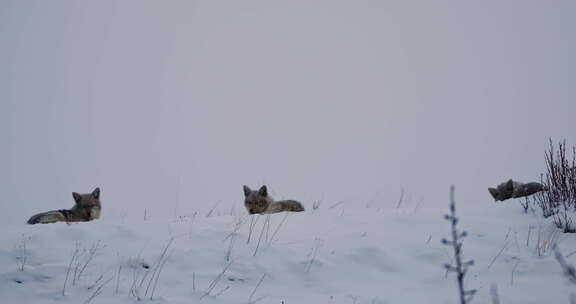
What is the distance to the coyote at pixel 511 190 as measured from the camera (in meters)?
11.6

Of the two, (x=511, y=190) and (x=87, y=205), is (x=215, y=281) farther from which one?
(x=511, y=190)

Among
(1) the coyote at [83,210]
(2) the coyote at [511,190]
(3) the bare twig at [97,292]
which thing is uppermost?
(2) the coyote at [511,190]

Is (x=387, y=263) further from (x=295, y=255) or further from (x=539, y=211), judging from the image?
(x=539, y=211)

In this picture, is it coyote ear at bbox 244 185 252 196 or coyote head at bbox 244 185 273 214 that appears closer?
coyote head at bbox 244 185 273 214

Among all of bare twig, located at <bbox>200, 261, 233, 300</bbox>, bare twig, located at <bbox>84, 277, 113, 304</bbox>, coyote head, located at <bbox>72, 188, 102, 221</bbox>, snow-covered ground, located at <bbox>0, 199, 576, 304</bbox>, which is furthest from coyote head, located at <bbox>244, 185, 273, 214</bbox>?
bare twig, located at <bbox>84, 277, 113, 304</bbox>

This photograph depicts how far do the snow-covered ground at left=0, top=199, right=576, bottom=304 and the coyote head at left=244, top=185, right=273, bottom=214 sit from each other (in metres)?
5.71

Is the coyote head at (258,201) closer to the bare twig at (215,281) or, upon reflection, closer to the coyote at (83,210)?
the coyote at (83,210)

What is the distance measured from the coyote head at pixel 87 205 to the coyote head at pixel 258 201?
13.6ft

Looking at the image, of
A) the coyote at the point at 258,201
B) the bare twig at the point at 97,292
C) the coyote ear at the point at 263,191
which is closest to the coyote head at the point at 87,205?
the coyote at the point at 258,201

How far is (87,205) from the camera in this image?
40.8 feet

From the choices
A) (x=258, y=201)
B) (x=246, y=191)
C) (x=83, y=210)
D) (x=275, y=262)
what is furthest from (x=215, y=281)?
(x=246, y=191)

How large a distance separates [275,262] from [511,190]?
31.4 feet

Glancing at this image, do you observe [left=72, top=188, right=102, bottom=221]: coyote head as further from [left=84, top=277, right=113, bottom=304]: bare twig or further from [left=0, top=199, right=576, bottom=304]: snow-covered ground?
[left=84, top=277, right=113, bottom=304]: bare twig

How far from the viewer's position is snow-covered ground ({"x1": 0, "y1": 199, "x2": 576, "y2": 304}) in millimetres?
4969
